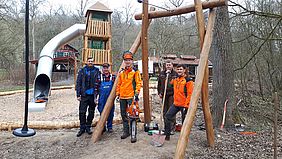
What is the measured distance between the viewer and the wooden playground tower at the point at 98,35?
46.1 feet

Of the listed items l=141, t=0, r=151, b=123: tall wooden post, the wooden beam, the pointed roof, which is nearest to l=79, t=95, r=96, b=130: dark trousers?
l=141, t=0, r=151, b=123: tall wooden post

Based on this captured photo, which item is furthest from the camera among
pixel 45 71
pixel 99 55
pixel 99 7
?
pixel 99 7

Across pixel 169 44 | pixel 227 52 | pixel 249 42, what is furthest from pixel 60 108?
pixel 169 44

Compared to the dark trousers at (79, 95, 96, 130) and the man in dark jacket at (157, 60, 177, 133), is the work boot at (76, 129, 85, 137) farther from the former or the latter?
the man in dark jacket at (157, 60, 177, 133)

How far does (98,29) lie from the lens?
14.4 metres

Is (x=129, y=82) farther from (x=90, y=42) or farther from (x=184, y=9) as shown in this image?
(x=90, y=42)

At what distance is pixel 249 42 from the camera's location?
38.5 feet

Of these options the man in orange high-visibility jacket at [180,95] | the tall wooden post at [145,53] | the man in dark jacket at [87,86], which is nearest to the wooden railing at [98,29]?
→ the man in dark jacket at [87,86]

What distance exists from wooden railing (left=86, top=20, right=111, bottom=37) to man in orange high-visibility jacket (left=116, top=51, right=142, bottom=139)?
923 centimetres

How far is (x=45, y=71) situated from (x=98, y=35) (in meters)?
3.33

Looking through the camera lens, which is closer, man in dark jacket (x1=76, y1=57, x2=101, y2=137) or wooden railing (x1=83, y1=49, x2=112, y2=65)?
man in dark jacket (x1=76, y1=57, x2=101, y2=137)

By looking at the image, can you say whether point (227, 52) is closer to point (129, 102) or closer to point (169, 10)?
point (169, 10)

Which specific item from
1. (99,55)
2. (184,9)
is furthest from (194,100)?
(99,55)

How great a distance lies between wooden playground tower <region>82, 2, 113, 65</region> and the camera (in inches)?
553
